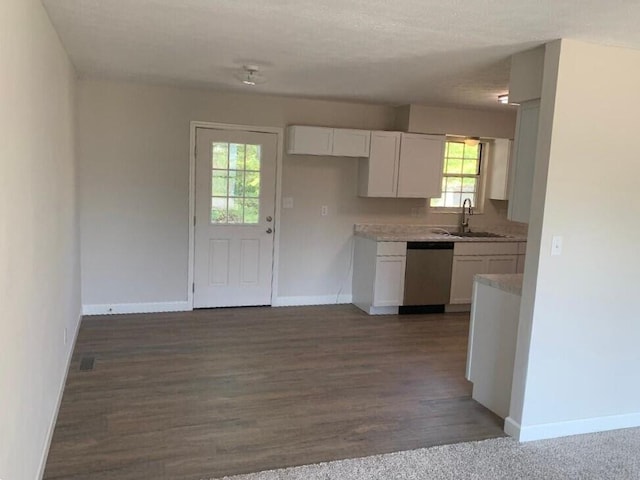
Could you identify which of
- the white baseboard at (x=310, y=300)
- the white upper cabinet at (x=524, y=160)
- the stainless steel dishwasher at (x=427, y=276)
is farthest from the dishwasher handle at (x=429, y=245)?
the white upper cabinet at (x=524, y=160)

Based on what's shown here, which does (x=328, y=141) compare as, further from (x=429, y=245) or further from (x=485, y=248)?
(x=485, y=248)

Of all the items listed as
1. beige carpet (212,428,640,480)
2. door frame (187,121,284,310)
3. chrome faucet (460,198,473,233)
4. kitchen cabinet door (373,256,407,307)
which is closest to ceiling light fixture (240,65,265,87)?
door frame (187,121,284,310)

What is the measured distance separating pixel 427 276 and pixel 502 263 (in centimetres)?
98

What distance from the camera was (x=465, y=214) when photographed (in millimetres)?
6594

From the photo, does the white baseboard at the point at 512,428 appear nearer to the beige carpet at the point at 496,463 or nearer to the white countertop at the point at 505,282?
the beige carpet at the point at 496,463

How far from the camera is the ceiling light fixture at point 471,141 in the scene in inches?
255

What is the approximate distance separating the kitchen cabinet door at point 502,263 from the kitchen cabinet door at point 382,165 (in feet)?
4.61

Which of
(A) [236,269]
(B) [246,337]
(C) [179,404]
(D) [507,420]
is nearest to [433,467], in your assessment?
(D) [507,420]

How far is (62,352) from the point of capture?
350cm

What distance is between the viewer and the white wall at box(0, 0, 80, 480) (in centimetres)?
176

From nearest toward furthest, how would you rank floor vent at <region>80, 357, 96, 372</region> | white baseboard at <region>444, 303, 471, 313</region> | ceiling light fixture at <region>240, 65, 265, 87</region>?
floor vent at <region>80, 357, 96, 372</region> < ceiling light fixture at <region>240, 65, 265, 87</region> < white baseboard at <region>444, 303, 471, 313</region>

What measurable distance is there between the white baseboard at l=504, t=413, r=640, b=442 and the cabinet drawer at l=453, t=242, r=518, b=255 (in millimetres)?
2762

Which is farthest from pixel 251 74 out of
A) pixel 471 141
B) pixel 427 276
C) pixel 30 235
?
pixel 471 141

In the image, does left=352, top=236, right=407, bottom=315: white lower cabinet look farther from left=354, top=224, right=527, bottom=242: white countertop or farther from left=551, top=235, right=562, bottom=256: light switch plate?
left=551, top=235, right=562, bottom=256: light switch plate
